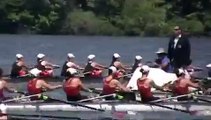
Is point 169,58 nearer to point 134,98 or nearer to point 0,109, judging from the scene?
point 134,98

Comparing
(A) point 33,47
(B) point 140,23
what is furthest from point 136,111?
(B) point 140,23

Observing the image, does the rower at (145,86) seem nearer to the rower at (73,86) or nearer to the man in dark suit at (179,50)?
the rower at (73,86)

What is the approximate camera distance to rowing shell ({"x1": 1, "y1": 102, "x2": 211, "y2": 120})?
24.9 meters

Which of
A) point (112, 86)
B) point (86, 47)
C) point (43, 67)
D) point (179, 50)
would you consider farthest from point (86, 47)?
point (112, 86)

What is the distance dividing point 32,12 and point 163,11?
11376mm

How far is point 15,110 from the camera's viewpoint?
24.8 metres

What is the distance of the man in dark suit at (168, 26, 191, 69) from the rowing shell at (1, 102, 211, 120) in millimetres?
3516

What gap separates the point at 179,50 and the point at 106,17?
155 ft

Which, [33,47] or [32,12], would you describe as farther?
[32,12]

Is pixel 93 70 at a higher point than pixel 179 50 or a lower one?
lower

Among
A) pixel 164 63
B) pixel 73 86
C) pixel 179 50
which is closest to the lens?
pixel 73 86

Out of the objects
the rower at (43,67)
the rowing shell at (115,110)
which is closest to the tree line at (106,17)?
the rower at (43,67)

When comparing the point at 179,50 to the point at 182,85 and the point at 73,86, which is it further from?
the point at 73,86

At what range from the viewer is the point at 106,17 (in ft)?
249
